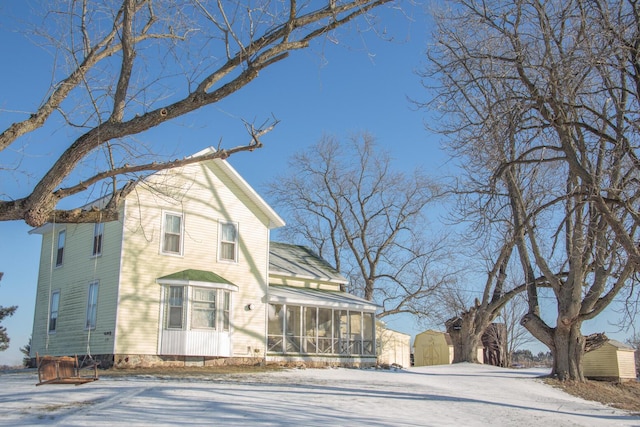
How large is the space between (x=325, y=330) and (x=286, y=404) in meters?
15.5

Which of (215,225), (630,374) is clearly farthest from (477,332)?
(215,225)

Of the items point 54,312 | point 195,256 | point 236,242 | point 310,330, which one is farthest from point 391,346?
point 54,312

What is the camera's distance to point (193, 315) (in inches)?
826

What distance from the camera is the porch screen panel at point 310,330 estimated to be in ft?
82.2

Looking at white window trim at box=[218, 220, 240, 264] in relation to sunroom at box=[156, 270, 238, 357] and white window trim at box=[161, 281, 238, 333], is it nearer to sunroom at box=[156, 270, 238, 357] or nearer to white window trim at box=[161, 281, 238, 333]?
sunroom at box=[156, 270, 238, 357]

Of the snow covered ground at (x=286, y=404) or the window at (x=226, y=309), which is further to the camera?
the window at (x=226, y=309)

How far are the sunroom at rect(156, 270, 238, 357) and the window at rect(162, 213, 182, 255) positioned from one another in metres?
0.96

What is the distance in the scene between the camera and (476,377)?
21.6 meters

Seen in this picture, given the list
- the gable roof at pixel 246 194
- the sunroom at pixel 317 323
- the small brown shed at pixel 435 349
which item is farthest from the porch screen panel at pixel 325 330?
the small brown shed at pixel 435 349

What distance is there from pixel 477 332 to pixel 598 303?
11.1 meters

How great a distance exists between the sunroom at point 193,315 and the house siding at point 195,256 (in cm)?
33

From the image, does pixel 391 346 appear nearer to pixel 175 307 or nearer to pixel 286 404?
pixel 175 307

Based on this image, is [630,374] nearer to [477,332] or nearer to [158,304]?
[477,332]

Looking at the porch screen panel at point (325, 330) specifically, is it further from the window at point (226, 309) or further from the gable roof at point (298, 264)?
the window at point (226, 309)
